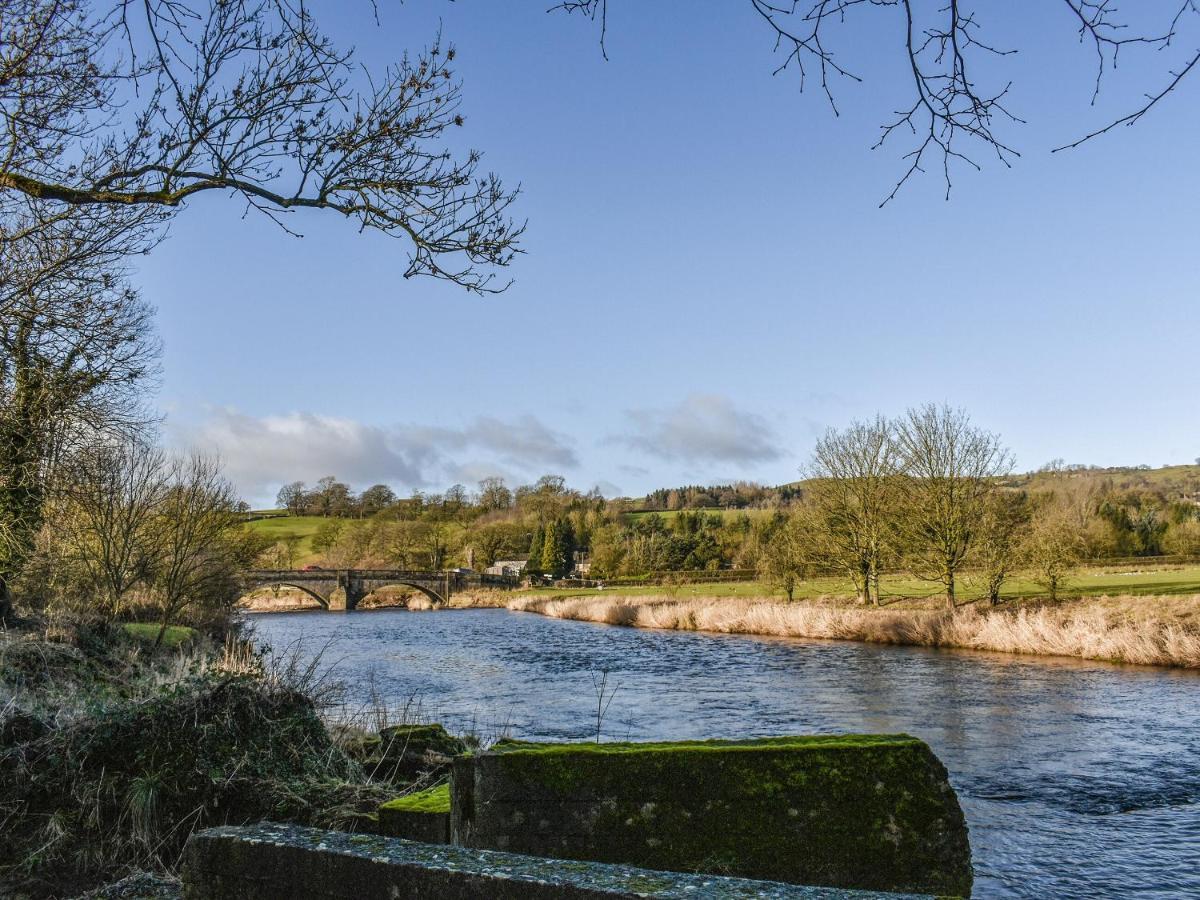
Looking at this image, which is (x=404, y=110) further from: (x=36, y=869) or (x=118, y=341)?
(x=118, y=341)

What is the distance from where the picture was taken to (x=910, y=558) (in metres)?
37.1

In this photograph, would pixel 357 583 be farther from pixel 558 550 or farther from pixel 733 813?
pixel 733 813

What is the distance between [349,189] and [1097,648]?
85.9ft

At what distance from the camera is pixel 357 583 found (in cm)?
8862

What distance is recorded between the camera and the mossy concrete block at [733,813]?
466cm

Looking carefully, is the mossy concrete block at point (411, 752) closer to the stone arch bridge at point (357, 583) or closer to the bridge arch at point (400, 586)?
the stone arch bridge at point (357, 583)

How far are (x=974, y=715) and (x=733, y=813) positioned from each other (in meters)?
14.3

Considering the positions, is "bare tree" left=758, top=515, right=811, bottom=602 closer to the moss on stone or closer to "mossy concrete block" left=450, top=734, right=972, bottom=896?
the moss on stone

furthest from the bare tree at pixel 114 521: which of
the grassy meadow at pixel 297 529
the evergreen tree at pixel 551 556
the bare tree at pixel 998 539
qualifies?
the grassy meadow at pixel 297 529

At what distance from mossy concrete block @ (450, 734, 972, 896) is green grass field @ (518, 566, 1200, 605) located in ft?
111

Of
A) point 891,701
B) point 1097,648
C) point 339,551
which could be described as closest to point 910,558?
point 1097,648

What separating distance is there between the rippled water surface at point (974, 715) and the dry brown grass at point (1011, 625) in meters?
1.43

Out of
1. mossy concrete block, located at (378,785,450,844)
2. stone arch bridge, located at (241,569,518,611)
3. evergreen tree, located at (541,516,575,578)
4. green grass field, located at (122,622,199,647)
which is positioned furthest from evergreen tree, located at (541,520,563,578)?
mossy concrete block, located at (378,785,450,844)

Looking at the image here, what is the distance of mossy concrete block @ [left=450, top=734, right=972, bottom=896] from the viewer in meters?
4.66
